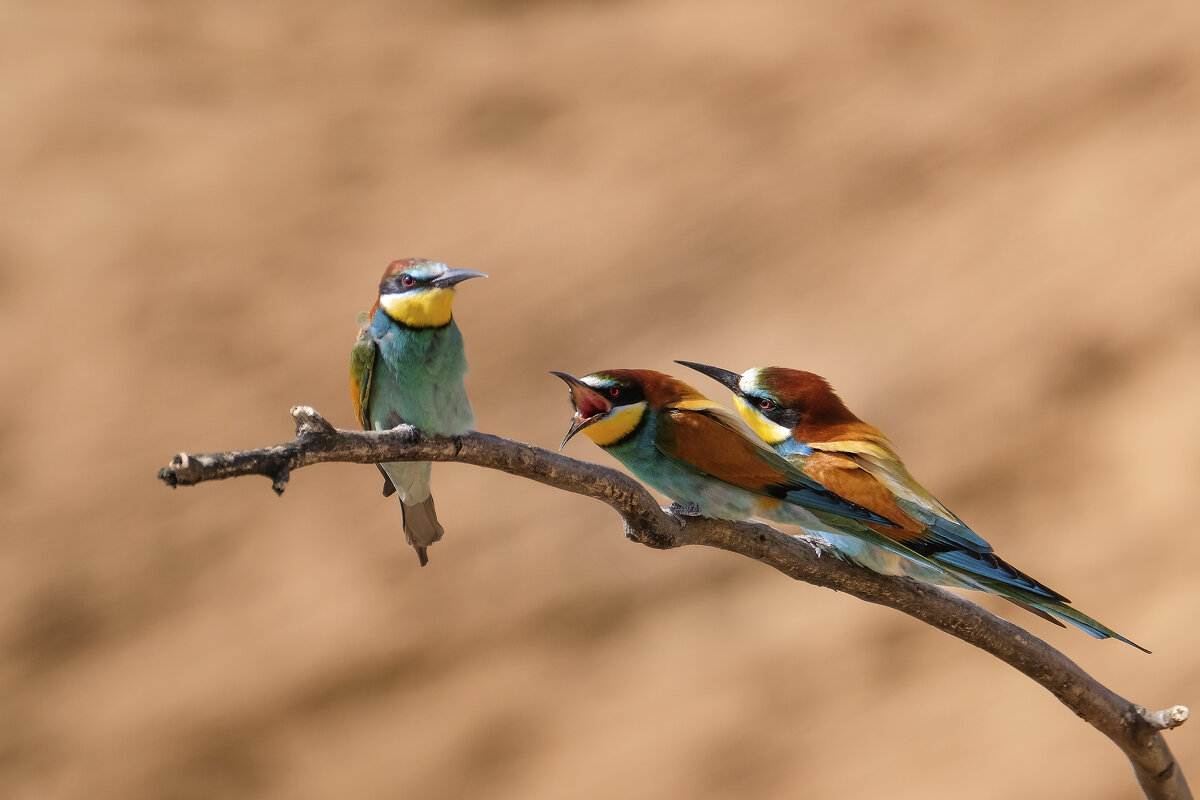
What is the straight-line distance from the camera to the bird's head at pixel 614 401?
1680mm

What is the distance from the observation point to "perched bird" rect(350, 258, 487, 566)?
1617mm

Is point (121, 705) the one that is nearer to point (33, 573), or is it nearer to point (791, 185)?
point (33, 573)

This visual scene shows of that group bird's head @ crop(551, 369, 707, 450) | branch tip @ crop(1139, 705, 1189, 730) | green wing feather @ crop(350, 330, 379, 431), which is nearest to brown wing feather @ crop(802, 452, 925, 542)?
bird's head @ crop(551, 369, 707, 450)

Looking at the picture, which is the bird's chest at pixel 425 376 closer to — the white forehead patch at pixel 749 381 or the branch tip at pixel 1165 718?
the white forehead patch at pixel 749 381

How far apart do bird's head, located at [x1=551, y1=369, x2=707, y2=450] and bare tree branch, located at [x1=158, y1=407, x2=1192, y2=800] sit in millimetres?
191

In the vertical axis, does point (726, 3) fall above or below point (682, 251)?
above

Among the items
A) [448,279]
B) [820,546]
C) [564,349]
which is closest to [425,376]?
[448,279]

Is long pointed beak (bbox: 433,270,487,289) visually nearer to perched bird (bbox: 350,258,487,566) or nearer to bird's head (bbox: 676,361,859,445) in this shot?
perched bird (bbox: 350,258,487,566)

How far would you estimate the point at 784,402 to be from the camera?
1891mm

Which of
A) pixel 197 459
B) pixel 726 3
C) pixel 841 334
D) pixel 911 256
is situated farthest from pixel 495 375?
pixel 197 459

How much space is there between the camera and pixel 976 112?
17.6 ft

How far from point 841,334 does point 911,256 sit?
1.67 feet

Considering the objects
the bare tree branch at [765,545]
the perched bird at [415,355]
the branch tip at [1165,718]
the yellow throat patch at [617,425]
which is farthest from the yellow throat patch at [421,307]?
the branch tip at [1165,718]

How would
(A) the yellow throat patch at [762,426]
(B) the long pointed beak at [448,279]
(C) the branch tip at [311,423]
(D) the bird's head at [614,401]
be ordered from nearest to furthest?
(C) the branch tip at [311,423], (B) the long pointed beak at [448,279], (D) the bird's head at [614,401], (A) the yellow throat patch at [762,426]
